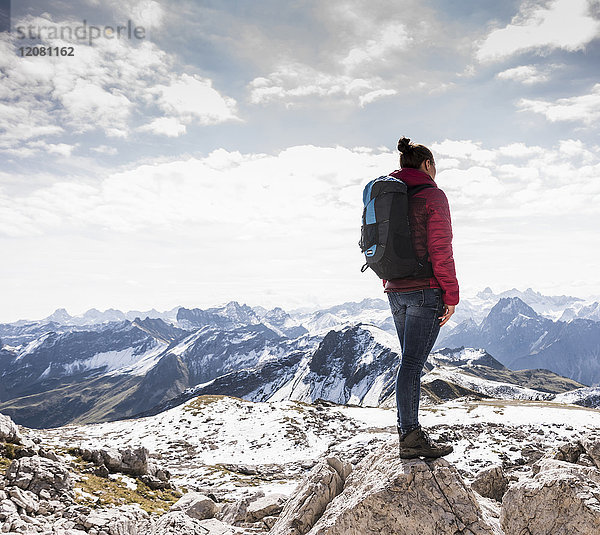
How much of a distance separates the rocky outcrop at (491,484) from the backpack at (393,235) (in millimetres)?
14377

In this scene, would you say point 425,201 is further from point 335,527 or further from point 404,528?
point 335,527

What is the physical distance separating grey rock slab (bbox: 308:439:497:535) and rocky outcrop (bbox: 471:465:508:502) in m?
11.0

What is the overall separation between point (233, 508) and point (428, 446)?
589 inches

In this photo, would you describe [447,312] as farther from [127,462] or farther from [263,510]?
[127,462]

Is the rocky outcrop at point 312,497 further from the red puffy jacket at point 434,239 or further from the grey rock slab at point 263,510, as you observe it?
the grey rock slab at point 263,510

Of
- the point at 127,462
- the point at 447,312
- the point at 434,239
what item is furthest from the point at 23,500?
the point at 434,239

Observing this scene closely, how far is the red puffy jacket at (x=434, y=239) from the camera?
6.16 metres

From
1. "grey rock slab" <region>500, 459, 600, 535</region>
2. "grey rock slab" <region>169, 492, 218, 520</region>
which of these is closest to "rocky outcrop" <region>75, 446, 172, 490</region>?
"grey rock slab" <region>169, 492, 218, 520</region>

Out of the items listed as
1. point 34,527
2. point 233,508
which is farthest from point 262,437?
point 34,527

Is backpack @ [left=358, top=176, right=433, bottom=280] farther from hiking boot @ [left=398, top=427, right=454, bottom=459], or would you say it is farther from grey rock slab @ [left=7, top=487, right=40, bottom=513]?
grey rock slab @ [left=7, top=487, right=40, bottom=513]

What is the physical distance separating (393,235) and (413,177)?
1.33 m

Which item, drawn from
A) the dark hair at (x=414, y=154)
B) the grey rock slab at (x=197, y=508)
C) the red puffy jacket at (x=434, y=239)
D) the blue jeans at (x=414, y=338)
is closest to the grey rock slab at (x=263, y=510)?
the grey rock slab at (x=197, y=508)

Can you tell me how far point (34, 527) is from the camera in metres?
11.9

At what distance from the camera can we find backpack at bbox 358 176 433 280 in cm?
626
